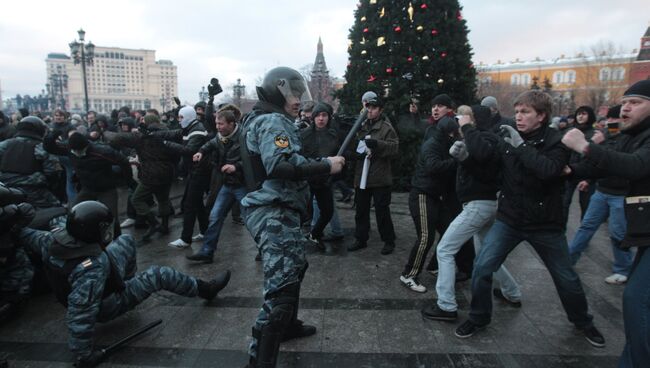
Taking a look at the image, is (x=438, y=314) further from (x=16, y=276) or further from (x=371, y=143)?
(x=16, y=276)

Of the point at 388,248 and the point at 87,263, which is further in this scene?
the point at 388,248

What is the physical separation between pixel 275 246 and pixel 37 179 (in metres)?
3.64

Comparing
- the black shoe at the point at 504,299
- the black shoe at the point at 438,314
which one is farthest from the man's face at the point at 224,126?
the black shoe at the point at 504,299

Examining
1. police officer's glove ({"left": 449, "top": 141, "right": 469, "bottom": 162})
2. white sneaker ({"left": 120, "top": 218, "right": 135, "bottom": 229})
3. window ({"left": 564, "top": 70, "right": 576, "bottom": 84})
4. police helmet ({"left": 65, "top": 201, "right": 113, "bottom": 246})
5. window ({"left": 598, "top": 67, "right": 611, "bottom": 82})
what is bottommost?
white sneaker ({"left": 120, "top": 218, "right": 135, "bottom": 229})

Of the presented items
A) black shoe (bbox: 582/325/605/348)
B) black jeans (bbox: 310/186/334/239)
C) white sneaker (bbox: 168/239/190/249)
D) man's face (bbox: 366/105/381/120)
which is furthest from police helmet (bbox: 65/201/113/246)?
black shoe (bbox: 582/325/605/348)

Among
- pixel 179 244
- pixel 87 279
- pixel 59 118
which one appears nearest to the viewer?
pixel 87 279

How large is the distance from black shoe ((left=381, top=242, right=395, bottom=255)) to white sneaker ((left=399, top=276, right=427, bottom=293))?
1029 mm

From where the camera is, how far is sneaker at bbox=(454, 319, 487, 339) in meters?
3.19

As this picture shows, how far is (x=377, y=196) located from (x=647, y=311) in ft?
10.4

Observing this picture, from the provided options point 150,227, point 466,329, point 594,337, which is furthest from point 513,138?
point 150,227

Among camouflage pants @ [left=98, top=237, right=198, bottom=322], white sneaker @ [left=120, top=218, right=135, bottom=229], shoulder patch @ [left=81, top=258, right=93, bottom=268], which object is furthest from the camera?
white sneaker @ [left=120, top=218, right=135, bottom=229]

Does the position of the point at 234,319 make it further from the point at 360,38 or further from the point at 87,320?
the point at 360,38

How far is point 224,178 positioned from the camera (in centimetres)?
503

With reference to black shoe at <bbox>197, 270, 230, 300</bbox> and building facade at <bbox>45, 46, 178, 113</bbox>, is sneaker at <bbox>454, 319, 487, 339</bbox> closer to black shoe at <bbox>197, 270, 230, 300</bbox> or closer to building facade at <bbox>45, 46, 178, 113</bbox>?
black shoe at <bbox>197, 270, 230, 300</bbox>
